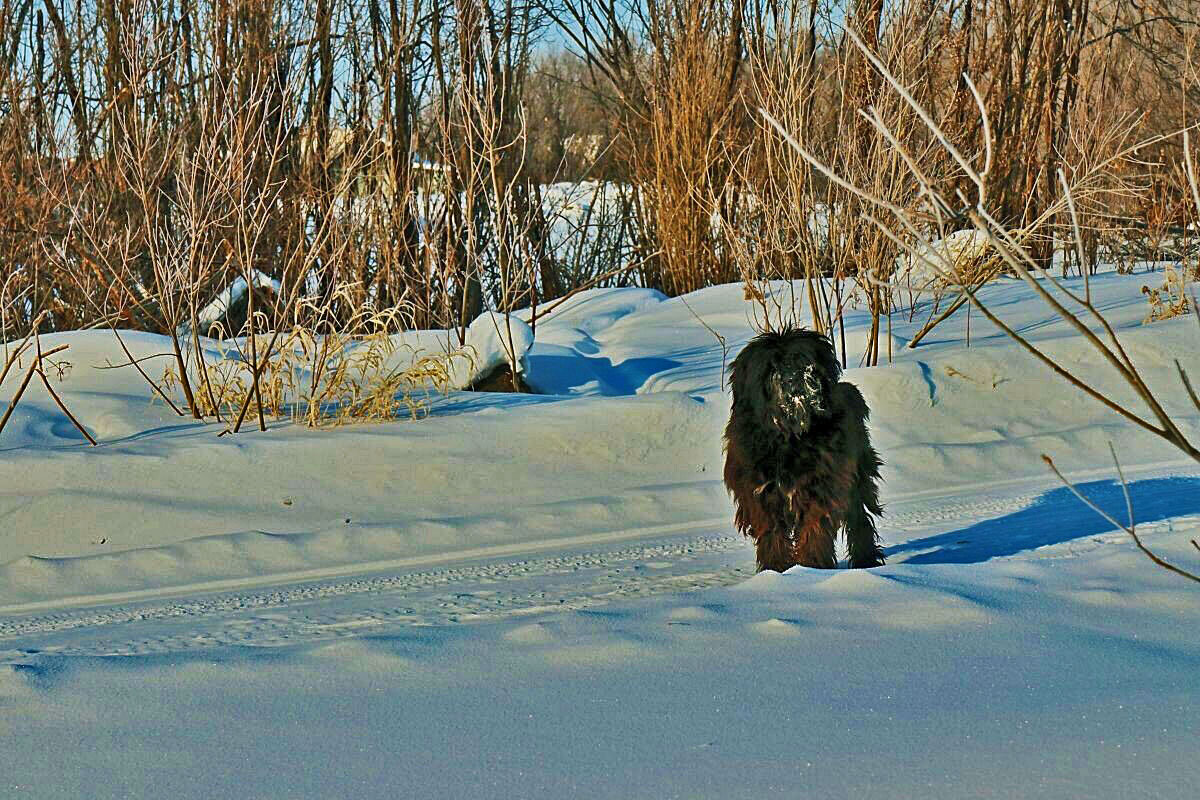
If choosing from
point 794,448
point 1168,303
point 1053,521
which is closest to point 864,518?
point 794,448

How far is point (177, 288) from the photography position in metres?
7.01

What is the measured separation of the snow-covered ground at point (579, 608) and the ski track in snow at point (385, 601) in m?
0.02

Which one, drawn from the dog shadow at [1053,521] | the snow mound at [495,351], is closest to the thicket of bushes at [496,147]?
the snow mound at [495,351]

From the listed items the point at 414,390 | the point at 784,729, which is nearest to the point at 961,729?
the point at 784,729

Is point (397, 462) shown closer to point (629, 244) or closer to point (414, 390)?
point (414, 390)

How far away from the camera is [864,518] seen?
13.4 ft

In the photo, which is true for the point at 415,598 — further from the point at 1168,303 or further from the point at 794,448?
the point at 1168,303

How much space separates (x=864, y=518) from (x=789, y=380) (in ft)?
1.98

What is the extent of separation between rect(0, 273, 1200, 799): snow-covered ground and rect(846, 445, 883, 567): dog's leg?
246 millimetres

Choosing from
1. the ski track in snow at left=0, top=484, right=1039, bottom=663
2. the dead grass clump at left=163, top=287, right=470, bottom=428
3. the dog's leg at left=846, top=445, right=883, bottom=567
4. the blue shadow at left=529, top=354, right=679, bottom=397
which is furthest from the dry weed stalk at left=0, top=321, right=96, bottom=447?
the dog's leg at left=846, top=445, right=883, bottom=567

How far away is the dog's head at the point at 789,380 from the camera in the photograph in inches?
150

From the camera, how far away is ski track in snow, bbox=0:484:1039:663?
3.56 meters

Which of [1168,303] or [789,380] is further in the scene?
[1168,303]

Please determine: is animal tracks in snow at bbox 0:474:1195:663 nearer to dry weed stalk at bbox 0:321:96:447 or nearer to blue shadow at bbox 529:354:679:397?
dry weed stalk at bbox 0:321:96:447
